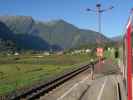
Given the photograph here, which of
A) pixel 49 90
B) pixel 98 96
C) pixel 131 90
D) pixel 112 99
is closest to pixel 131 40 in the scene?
pixel 131 90

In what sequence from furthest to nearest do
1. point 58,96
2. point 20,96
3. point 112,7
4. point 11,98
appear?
point 112,7, point 58,96, point 20,96, point 11,98

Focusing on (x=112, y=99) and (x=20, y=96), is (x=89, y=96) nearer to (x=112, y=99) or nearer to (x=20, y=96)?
(x=112, y=99)

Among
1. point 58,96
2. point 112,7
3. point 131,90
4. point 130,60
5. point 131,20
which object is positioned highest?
point 112,7

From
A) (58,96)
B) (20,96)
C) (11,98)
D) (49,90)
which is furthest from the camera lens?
(49,90)

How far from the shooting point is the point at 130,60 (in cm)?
959

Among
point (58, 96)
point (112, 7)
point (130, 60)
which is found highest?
point (112, 7)

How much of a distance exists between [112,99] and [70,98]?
8.66 feet

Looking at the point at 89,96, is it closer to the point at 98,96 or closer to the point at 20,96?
the point at 98,96

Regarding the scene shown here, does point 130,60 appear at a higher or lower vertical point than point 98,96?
higher

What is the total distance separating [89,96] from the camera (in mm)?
23969

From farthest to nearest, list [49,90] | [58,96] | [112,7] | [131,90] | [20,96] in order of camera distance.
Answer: [112,7] < [49,90] < [58,96] < [20,96] < [131,90]

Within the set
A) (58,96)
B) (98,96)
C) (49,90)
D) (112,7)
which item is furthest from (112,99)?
(112,7)

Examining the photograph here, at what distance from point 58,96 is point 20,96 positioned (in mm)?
2885

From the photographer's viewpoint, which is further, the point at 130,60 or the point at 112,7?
the point at 112,7
